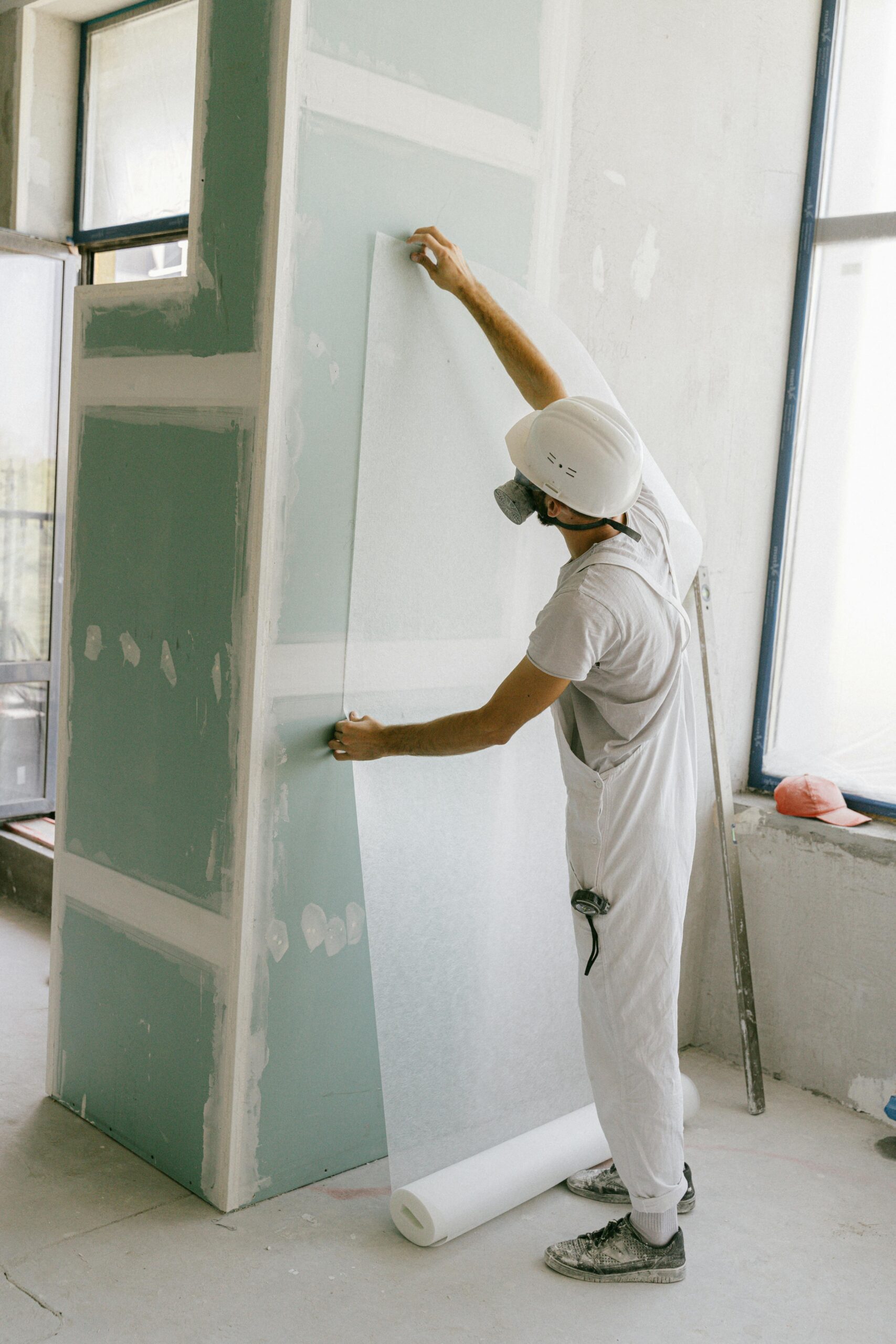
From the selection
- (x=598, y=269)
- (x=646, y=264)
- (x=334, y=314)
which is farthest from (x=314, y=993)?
(x=646, y=264)

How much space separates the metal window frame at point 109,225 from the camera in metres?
4.13

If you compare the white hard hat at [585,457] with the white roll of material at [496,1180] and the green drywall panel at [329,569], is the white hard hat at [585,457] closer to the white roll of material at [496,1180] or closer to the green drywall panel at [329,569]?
the green drywall panel at [329,569]

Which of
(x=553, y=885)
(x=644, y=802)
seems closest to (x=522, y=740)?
(x=553, y=885)

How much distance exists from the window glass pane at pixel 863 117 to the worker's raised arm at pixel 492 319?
1.28 meters

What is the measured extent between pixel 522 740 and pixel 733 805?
0.85m

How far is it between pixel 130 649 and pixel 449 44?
1.43 metres

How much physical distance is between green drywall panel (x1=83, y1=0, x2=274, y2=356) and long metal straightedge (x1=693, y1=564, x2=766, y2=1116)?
4.42ft

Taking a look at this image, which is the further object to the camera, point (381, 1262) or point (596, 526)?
point (381, 1262)

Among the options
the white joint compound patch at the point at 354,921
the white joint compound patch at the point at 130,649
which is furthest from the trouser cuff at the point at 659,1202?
the white joint compound patch at the point at 130,649

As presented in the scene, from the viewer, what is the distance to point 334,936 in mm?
2580

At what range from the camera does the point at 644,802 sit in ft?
7.58

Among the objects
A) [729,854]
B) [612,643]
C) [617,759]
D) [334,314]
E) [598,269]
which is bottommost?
[729,854]

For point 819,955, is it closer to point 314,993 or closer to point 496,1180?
point 496,1180

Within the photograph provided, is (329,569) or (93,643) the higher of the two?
(329,569)
